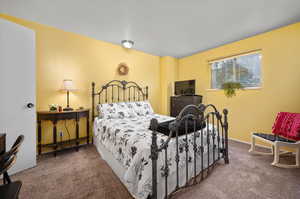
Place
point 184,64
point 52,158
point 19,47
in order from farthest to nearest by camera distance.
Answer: point 184,64
point 52,158
point 19,47

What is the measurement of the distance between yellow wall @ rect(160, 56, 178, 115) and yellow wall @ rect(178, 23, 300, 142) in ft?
4.53

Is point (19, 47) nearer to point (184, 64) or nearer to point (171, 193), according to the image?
point (171, 193)

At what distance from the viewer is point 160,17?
2.15 m

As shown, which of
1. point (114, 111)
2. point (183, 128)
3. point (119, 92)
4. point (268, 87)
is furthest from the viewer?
point (119, 92)

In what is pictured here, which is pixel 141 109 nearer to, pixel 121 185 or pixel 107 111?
pixel 107 111

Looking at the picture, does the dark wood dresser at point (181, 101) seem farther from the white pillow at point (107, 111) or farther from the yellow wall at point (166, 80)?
the white pillow at point (107, 111)

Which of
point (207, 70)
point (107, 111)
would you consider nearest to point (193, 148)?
point (107, 111)

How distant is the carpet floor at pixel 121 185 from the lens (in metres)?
1.40

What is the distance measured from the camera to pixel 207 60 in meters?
3.67

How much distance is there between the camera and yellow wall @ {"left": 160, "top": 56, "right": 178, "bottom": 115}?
4246 millimetres

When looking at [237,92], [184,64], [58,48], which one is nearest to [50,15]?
[58,48]

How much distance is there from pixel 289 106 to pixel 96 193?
11.9ft

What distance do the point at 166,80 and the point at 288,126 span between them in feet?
9.96

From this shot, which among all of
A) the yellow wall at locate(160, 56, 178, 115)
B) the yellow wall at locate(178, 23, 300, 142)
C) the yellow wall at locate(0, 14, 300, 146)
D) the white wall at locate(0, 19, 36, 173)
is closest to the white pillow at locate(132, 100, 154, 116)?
the yellow wall at locate(0, 14, 300, 146)
